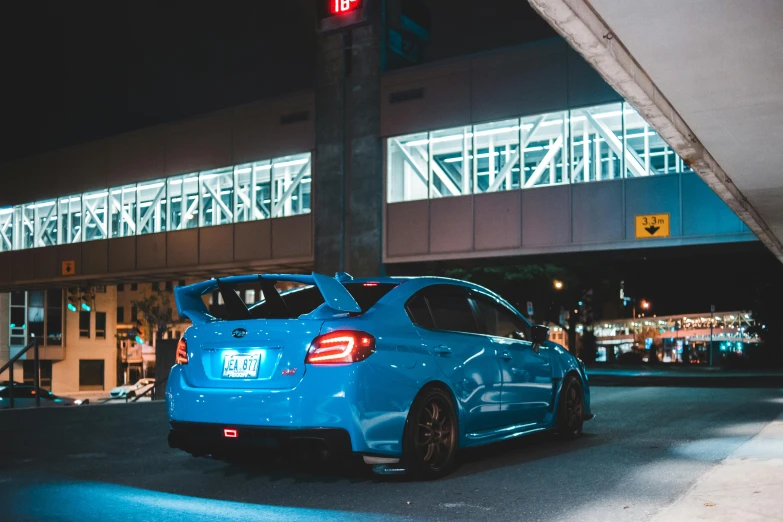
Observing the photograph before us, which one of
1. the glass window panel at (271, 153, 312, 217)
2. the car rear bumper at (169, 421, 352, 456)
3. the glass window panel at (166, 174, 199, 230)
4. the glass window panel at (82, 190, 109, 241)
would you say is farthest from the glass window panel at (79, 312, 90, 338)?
the car rear bumper at (169, 421, 352, 456)

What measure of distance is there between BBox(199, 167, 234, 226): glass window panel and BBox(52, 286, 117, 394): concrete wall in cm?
3537

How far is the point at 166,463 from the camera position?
6941mm

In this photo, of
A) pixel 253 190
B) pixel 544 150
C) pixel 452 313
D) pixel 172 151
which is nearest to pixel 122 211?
pixel 172 151

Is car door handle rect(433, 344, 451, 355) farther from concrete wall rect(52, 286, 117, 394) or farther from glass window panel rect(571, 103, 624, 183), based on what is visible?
concrete wall rect(52, 286, 117, 394)

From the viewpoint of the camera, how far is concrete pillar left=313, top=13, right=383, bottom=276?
2748cm

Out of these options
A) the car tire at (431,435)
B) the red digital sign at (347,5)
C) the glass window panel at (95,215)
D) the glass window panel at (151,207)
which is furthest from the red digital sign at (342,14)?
the glass window panel at (95,215)

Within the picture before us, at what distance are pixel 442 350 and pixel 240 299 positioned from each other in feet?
5.12

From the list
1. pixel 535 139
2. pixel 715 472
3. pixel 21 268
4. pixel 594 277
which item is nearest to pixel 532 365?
pixel 715 472

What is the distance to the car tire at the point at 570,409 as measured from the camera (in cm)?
813

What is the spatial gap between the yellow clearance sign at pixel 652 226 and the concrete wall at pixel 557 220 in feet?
0.46

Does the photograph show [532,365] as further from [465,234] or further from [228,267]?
[228,267]

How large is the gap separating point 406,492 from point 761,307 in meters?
44.2

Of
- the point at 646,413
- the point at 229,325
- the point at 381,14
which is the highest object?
the point at 381,14

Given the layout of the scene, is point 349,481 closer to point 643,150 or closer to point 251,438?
point 251,438
